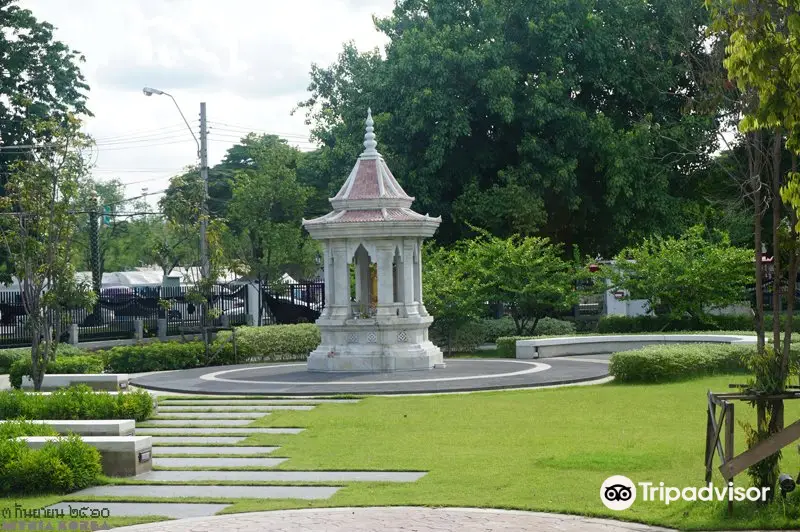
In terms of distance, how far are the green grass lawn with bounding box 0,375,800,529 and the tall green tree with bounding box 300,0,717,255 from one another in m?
18.9

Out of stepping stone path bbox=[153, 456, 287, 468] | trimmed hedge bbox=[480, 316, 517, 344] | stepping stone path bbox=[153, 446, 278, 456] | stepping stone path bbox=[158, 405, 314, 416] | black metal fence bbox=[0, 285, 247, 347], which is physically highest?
black metal fence bbox=[0, 285, 247, 347]

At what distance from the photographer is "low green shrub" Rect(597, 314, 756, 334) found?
116 feet

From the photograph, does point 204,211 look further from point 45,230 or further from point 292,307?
point 45,230

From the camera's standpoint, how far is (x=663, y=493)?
11.8 m

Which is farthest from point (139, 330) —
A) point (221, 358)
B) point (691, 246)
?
point (691, 246)

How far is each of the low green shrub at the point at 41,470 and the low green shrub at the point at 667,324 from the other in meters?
24.3

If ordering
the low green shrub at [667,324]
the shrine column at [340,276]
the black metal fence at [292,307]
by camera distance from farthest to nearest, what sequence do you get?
the black metal fence at [292,307], the low green shrub at [667,324], the shrine column at [340,276]

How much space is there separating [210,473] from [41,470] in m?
2.09

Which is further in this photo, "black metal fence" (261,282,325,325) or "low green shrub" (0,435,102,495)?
"black metal fence" (261,282,325,325)

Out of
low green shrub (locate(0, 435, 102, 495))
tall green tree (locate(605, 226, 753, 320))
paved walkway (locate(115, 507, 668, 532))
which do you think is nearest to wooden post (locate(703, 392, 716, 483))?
paved walkway (locate(115, 507, 668, 532))

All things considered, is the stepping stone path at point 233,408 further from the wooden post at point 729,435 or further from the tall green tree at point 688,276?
the tall green tree at point 688,276

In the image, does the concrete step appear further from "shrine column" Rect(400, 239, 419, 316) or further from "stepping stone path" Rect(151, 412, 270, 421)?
"shrine column" Rect(400, 239, 419, 316)

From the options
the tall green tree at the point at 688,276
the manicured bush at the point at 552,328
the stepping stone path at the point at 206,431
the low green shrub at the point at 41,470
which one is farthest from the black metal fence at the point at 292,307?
the low green shrub at the point at 41,470

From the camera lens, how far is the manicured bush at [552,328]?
121 feet
